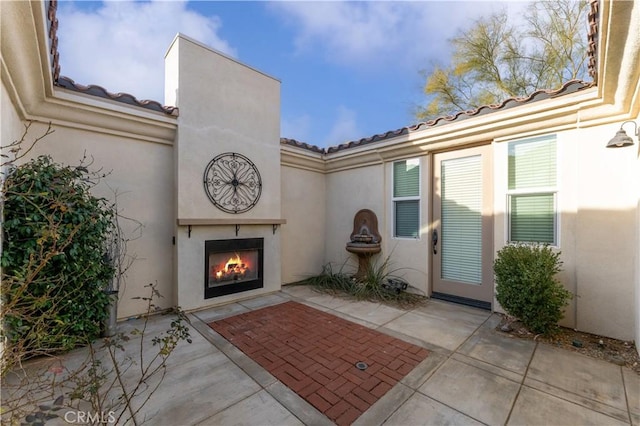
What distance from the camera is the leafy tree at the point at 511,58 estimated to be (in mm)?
8961

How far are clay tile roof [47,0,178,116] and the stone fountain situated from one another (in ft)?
14.2

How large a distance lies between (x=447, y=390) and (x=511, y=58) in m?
11.9

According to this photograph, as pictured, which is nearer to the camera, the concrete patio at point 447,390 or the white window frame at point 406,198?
the concrete patio at point 447,390

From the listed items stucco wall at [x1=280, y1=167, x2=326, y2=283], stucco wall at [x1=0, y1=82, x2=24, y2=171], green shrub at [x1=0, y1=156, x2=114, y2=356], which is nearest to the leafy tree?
stucco wall at [x1=280, y1=167, x2=326, y2=283]

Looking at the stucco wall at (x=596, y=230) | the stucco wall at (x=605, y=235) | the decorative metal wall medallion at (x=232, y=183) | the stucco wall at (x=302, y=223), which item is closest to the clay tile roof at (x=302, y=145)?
the stucco wall at (x=302, y=223)

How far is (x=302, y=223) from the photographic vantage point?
6.95 m

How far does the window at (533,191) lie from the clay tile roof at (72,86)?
5.85 meters

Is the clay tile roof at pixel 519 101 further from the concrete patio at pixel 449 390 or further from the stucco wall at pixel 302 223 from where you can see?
the concrete patio at pixel 449 390

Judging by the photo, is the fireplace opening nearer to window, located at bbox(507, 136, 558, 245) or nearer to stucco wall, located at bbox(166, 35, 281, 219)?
stucco wall, located at bbox(166, 35, 281, 219)

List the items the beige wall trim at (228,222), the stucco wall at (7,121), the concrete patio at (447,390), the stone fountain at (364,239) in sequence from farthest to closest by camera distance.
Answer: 1. the stone fountain at (364,239)
2. the beige wall trim at (228,222)
3. the stucco wall at (7,121)
4. the concrete patio at (447,390)

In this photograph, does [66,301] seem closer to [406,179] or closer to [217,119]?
[217,119]

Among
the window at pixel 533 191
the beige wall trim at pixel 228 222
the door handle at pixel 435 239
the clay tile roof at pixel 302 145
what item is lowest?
the door handle at pixel 435 239

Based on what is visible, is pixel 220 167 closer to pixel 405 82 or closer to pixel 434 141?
pixel 434 141

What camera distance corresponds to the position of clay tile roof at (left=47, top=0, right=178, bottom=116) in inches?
112
